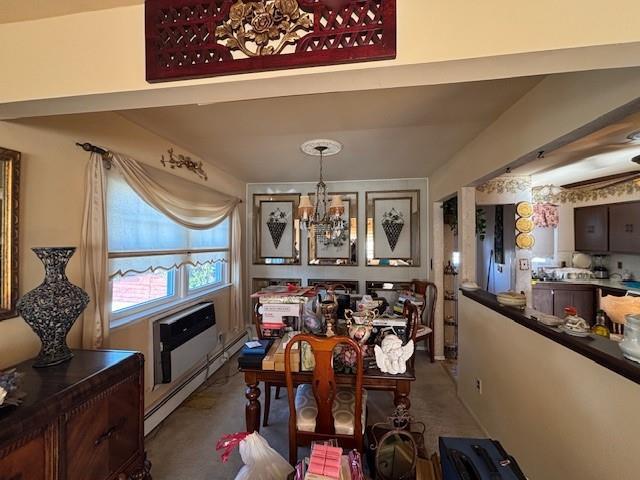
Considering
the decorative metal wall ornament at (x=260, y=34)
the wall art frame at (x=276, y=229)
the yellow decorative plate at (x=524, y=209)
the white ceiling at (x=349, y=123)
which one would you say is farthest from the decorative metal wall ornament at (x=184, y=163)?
the yellow decorative plate at (x=524, y=209)

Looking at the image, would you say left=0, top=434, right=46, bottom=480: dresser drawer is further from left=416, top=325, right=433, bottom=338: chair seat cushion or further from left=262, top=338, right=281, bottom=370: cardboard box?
left=416, top=325, right=433, bottom=338: chair seat cushion

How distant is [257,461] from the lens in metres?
1.31

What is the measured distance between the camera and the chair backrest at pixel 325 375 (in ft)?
4.57

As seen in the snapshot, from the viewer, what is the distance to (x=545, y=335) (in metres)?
1.46

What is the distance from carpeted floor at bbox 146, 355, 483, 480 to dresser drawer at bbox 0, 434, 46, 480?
1095 mm

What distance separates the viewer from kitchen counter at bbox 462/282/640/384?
998mm

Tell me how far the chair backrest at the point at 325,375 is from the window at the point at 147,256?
1476 mm

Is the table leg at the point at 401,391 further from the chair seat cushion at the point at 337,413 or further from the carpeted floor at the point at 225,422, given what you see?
the carpeted floor at the point at 225,422

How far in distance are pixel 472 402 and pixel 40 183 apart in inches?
135

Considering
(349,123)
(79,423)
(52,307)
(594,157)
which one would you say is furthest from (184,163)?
(594,157)

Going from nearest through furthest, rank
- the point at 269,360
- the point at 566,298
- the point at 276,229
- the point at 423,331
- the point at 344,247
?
the point at 269,360
the point at 423,331
the point at 566,298
the point at 344,247
the point at 276,229

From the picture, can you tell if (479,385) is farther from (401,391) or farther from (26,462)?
(26,462)

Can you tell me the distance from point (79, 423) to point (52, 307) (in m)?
0.51

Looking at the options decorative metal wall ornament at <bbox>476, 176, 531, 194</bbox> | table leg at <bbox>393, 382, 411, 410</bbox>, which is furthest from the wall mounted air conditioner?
decorative metal wall ornament at <bbox>476, 176, 531, 194</bbox>
